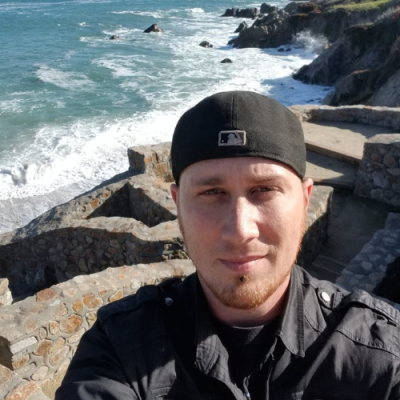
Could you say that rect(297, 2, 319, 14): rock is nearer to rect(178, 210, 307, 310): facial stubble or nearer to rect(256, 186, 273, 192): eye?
rect(256, 186, 273, 192): eye

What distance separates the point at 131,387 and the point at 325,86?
1035 inches

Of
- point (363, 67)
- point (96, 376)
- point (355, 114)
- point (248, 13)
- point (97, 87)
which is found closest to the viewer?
point (96, 376)

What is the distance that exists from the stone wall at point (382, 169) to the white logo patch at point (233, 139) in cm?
579

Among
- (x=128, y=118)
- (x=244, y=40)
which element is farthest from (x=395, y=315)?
(x=244, y=40)

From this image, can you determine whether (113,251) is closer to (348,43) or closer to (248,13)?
(348,43)

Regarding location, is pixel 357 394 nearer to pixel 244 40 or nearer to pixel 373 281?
pixel 373 281

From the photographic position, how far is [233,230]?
171cm

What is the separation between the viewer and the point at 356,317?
186 cm

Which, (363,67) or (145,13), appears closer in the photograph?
(363,67)

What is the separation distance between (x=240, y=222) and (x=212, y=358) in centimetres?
50

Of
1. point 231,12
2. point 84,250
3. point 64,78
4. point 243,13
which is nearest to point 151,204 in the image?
point 84,250

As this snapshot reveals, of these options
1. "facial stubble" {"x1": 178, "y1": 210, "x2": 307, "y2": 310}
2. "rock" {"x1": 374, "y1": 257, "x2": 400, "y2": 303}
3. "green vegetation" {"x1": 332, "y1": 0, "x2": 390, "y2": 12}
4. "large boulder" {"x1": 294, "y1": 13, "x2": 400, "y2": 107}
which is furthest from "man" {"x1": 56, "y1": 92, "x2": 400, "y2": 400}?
"green vegetation" {"x1": 332, "y1": 0, "x2": 390, "y2": 12}

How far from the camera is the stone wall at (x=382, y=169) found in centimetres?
699

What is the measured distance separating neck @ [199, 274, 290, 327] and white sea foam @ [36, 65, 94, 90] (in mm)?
27403
